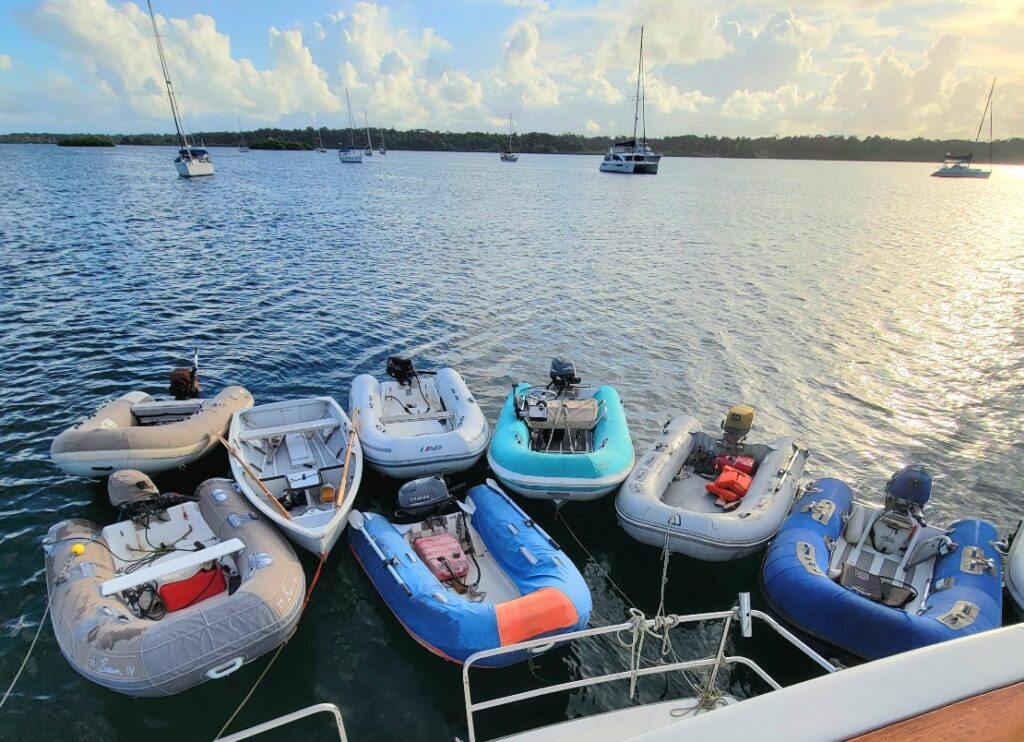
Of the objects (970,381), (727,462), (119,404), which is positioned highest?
(119,404)

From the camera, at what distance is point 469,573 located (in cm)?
700

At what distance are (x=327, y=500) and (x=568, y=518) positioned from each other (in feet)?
11.4

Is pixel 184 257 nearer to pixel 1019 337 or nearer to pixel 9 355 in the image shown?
pixel 9 355

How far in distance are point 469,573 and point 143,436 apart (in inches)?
214

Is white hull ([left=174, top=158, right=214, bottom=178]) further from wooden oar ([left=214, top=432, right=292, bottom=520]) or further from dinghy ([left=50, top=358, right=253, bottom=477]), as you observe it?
wooden oar ([left=214, top=432, right=292, bottom=520])

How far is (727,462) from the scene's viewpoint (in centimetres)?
894

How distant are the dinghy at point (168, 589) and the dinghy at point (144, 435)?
0.84m

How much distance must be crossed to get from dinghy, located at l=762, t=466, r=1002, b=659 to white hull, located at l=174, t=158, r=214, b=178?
5690cm

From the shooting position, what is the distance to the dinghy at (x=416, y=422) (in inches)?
348

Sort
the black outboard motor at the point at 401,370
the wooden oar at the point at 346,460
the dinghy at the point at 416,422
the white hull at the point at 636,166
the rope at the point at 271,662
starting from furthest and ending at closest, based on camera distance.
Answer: the white hull at the point at 636,166 → the black outboard motor at the point at 401,370 → the dinghy at the point at 416,422 → the wooden oar at the point at 346,460 → the rope at the point at 271,662

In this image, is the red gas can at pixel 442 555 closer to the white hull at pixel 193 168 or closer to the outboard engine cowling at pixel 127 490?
the outboard engine cowling at pixel 127 490

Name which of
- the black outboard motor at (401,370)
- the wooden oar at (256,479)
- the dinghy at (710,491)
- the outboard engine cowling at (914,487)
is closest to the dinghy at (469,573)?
the wooden oar at (256,479)

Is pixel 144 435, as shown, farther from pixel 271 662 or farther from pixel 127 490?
pixel 271 662

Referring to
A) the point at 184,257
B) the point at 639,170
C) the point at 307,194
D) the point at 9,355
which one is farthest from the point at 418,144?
the point at 9,355
